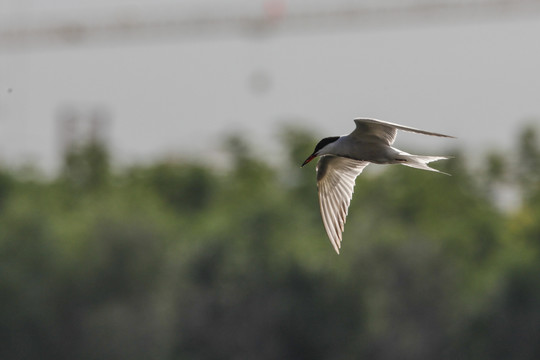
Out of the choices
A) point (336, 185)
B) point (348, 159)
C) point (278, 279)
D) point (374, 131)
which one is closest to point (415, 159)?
point (374, 131)

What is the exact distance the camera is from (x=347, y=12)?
94.4 metres

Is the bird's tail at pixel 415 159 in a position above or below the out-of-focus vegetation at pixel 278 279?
above

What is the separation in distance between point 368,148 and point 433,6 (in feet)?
262

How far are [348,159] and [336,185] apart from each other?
0.27m

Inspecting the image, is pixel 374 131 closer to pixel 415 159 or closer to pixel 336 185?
pixel 415 159

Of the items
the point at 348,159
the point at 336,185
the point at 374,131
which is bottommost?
the point at 336,185

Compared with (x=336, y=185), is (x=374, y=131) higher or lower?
higher

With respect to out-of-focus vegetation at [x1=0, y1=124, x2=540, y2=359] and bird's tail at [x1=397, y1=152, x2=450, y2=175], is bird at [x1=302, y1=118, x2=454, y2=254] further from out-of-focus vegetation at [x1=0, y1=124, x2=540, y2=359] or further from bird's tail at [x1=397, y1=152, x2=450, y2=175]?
out-of-focus vegetation at [x1=0, y1=124, x2=540, y2=359]

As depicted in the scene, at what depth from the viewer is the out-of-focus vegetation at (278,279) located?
40.2 meters

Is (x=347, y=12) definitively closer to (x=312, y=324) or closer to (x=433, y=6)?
(x=433, y=6)

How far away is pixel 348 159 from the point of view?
1352 cm

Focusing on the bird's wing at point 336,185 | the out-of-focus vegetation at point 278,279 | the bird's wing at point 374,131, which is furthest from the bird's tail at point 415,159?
the out-of-focus vegetation at point 278,279

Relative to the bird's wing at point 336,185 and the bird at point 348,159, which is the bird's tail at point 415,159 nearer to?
the bird at point 348,159

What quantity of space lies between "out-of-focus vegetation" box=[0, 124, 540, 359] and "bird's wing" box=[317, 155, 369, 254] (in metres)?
26.4
